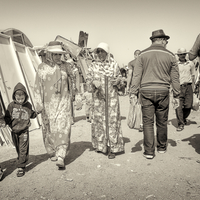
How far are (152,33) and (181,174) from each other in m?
2.47

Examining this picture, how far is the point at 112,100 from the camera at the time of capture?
14.3ft

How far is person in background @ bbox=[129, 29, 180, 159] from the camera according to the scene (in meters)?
4.11

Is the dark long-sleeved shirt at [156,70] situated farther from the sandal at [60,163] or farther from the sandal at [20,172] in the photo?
the sandal at [20,172]

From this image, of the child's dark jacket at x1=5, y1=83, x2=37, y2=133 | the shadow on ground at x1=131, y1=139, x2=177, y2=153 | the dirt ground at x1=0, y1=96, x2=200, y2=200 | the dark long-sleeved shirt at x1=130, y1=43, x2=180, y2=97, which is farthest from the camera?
the shadow on ground at x1=131, y1=139, x2=177, y2=153

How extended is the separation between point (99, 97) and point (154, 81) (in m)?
1.05

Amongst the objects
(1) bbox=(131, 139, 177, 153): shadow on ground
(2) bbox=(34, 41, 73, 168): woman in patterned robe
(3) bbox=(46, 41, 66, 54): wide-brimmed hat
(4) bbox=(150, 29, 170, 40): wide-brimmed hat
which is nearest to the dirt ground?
(1) bbox=(131, 139, 177, 153): shadow on ground

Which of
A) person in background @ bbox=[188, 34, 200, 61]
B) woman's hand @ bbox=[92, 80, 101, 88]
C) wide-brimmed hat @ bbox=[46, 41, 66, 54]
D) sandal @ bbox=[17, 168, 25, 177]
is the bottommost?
sandal @ bbox=[17, 168, 25, 177]

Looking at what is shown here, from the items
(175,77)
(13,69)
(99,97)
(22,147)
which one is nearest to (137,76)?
(175,77)

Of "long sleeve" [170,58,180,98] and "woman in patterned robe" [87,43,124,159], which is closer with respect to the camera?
"long sleeve" [170,58,180,98]

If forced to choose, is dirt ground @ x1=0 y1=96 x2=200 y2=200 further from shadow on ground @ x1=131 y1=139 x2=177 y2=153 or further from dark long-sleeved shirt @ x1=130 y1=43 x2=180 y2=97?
dark long-sleeved shirt @ x1=130 y1=43 x2=180 y2=97

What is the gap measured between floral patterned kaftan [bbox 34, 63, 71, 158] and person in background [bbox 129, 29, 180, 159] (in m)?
1.31

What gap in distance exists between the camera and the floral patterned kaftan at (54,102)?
3.94 meters

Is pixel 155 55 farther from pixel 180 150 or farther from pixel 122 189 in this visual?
pixel 122 189

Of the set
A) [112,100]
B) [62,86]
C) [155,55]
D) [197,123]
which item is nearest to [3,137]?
Answer: [62,86]
